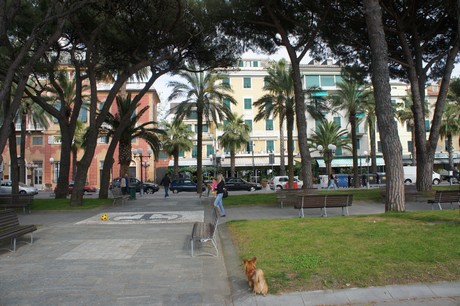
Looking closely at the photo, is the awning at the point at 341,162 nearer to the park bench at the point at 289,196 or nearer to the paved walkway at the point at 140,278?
the park bench at the point at 289,196

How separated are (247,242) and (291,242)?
0.96 metres

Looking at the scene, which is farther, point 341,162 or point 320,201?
point 341,162

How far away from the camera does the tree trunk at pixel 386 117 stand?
1213 cm

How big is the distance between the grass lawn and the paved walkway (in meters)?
0.28

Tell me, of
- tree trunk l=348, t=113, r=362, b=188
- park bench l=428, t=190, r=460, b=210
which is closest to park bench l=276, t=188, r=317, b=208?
park bench l=428, t=190, r=460, b=210

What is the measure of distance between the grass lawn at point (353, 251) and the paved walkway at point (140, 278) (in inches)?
Answer: 10.9

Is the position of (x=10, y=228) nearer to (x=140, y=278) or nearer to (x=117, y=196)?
(x=140, y=278)

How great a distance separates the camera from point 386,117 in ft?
40.6

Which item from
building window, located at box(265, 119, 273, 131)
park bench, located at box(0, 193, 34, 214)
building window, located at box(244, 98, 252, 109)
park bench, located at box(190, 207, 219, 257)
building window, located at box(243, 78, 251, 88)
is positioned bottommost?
park bench, located at box(190, 207, 219, 257)

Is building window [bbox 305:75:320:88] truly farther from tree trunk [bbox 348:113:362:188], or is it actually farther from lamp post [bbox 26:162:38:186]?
lamp post [bbox 26:162:38:186]

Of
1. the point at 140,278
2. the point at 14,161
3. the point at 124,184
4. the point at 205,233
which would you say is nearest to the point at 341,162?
the point at 124,184

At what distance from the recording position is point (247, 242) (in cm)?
841

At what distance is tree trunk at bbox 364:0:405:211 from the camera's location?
12133 millimetres

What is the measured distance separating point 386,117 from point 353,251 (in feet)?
21.6
